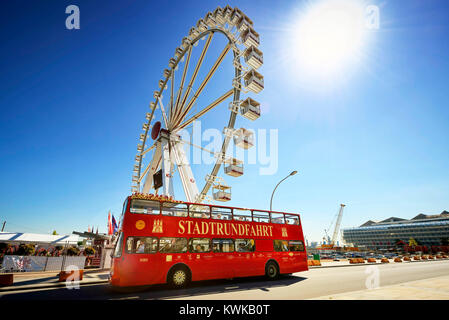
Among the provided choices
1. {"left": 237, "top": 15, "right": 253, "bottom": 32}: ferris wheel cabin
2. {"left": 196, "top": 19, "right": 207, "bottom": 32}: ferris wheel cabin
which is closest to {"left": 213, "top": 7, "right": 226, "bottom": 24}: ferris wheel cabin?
{"left": 237, "top": 15, "right": 253, "bottom": 32}: ferris wheel cabin

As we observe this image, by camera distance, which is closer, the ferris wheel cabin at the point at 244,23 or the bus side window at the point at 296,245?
the bus side window at the point at 296,245

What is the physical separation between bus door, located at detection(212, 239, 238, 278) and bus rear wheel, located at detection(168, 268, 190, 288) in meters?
1.41

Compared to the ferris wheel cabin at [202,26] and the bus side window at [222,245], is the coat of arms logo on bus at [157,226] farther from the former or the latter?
the ferris wheel cabin at [202,26]

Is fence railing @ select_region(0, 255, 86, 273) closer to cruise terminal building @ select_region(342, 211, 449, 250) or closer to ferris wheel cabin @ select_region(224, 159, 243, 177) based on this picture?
ferris wheel cabin @ select_region(224, 159, 243, 177)

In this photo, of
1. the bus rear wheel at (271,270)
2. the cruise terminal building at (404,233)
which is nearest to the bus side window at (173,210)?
the bus rear wheel at (271,270)

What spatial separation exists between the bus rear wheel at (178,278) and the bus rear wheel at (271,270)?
4358 mm

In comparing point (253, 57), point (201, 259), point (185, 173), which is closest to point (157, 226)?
point (201, 259)

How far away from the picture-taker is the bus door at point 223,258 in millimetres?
10264

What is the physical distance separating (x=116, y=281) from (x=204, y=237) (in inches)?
146

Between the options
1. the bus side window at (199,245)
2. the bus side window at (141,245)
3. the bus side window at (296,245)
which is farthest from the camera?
the bus side window at (296,245)

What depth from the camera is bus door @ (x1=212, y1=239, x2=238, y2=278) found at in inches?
404

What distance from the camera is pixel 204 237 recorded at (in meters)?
10.2

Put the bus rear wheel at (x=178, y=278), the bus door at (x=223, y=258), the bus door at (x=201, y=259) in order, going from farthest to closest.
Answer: the bus door at (x=223, y=258), the bus door at (x=201, y=259), the bus rear wheel at (x=178, y=278)
